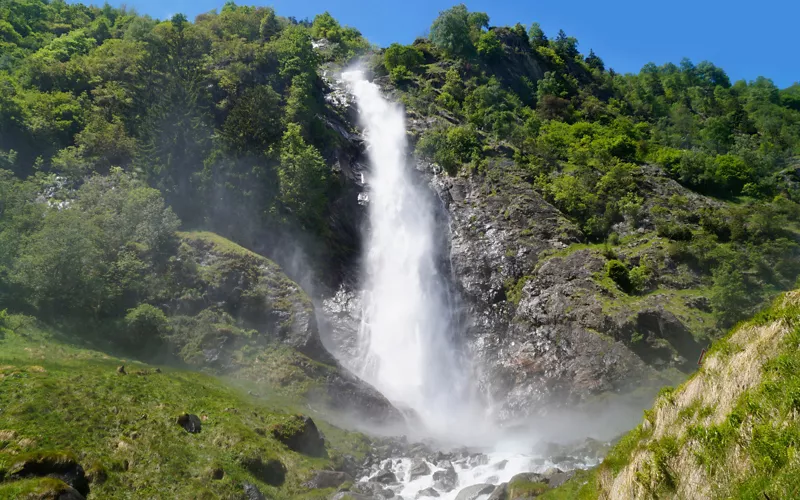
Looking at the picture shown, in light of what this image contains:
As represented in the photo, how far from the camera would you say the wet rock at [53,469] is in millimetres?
13211

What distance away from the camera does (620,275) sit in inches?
1310

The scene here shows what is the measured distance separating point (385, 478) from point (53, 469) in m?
13.2

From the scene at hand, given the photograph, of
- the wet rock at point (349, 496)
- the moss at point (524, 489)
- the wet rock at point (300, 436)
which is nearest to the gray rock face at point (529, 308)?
the moss at point (524, 489)

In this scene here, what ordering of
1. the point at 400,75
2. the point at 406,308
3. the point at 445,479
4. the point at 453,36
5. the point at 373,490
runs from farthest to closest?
the point at 453,36
the point at 400,75
the point at 406,308
the point at 445,479
the point at 373,490

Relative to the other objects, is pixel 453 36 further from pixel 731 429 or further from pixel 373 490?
pixel 731 429

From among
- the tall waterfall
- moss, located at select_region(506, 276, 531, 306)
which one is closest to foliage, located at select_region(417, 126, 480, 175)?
the tall waterfall

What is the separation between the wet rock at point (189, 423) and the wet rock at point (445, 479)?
10774 mm

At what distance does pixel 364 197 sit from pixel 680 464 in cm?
3972

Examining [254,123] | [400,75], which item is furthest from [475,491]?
[400,75]

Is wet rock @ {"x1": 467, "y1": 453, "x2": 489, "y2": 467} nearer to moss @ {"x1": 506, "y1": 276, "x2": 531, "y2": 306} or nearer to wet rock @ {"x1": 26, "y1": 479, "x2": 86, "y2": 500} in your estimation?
moss @ {"x1": 506, "y1": 276, "x2": 531, "y2": 306}

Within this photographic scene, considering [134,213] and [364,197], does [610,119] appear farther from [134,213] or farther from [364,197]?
[134,213]

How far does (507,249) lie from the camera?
39312 millimetres

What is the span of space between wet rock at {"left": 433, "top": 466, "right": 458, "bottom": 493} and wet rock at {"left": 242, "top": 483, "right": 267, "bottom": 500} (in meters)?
7.91

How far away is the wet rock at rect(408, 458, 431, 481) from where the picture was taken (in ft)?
73.8
